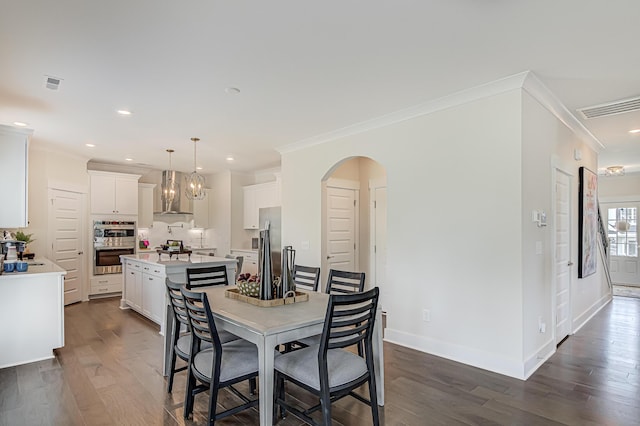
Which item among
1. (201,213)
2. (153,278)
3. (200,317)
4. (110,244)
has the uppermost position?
(201,213)

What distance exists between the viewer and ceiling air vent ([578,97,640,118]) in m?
3.78

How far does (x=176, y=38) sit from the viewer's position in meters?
2.54

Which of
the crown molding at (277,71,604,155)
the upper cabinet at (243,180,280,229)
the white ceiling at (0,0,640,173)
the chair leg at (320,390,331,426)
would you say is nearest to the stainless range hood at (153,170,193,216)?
the upper cabinet at (243,180,280,229)

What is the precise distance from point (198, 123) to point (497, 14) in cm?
357

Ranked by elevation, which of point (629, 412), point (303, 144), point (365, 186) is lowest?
point (629, 412)

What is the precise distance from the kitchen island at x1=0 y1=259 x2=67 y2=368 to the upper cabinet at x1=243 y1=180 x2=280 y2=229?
13.6 feet

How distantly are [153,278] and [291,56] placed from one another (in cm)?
379

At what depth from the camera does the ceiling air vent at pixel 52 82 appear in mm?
3221

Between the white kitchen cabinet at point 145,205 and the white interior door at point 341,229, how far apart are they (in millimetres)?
4574

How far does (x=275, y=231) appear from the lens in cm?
697

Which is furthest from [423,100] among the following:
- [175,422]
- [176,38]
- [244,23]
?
[175,422]

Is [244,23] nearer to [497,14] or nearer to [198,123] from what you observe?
[497,14]

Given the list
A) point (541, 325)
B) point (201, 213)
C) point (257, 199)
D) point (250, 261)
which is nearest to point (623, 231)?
point (541, 325)

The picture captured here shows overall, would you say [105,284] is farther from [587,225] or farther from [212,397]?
[587,225]
